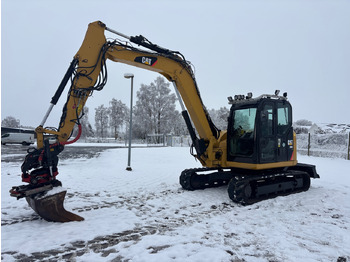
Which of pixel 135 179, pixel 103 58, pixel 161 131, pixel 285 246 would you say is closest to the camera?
pixel 285 246

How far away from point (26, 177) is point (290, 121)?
23.0 ft

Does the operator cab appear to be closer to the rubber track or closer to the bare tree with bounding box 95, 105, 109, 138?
the rubber track

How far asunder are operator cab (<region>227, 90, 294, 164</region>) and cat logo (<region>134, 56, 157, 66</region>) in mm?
2731

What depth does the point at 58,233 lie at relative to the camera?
429 centimetres

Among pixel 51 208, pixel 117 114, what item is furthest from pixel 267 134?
pixel 117 114

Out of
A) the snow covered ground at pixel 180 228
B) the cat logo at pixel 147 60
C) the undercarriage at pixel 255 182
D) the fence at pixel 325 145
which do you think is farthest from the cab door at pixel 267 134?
the fence at pixel 325 145

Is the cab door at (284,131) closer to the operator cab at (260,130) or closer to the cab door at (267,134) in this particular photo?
the operator cab at (260,130)

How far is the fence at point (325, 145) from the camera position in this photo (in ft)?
52.5

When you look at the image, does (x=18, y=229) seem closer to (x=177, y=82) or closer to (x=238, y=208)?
(x=238, y=208)

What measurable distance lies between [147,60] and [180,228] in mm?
4293

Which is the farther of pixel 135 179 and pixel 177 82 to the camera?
pixel 135 179

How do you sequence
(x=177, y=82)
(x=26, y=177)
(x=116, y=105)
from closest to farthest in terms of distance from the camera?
(x=26, y=177), (x=177, y=82), (x=116, y=105)

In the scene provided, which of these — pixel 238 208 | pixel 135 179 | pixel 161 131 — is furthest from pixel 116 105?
pixel 238 208

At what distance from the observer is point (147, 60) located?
21.6ft
